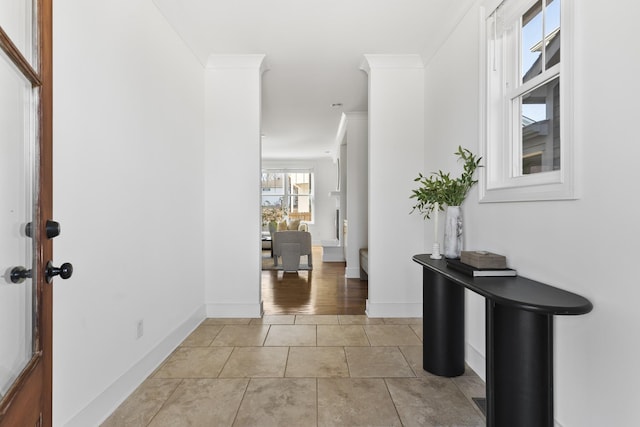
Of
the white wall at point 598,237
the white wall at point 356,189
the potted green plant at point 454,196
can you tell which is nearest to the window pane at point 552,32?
the white wall at point 598,237

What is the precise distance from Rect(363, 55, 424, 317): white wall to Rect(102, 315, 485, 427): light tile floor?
49 cm

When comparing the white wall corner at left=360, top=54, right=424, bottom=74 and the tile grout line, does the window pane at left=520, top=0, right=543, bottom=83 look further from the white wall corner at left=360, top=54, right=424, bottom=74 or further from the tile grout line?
the tile grout line

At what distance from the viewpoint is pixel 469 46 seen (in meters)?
2.37

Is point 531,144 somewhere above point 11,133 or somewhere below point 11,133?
above

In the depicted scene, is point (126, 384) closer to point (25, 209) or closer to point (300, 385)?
point (300, 385)

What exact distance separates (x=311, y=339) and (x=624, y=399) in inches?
80.5

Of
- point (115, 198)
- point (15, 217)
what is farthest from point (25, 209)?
point (115, 198)

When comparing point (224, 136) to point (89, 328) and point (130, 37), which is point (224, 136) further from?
point (89, 328)

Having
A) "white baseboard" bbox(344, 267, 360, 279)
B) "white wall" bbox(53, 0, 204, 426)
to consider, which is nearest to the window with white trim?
"white wall" bbox(53, 0, 204, 426)

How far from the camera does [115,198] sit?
72.9 inches

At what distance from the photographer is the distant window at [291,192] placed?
10242mm

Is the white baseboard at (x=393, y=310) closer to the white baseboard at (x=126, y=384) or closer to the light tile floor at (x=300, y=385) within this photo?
the light tile floor at (x=300, y=385)

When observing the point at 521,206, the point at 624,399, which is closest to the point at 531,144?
the point at 521,206

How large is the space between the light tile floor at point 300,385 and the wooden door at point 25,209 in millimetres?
954
